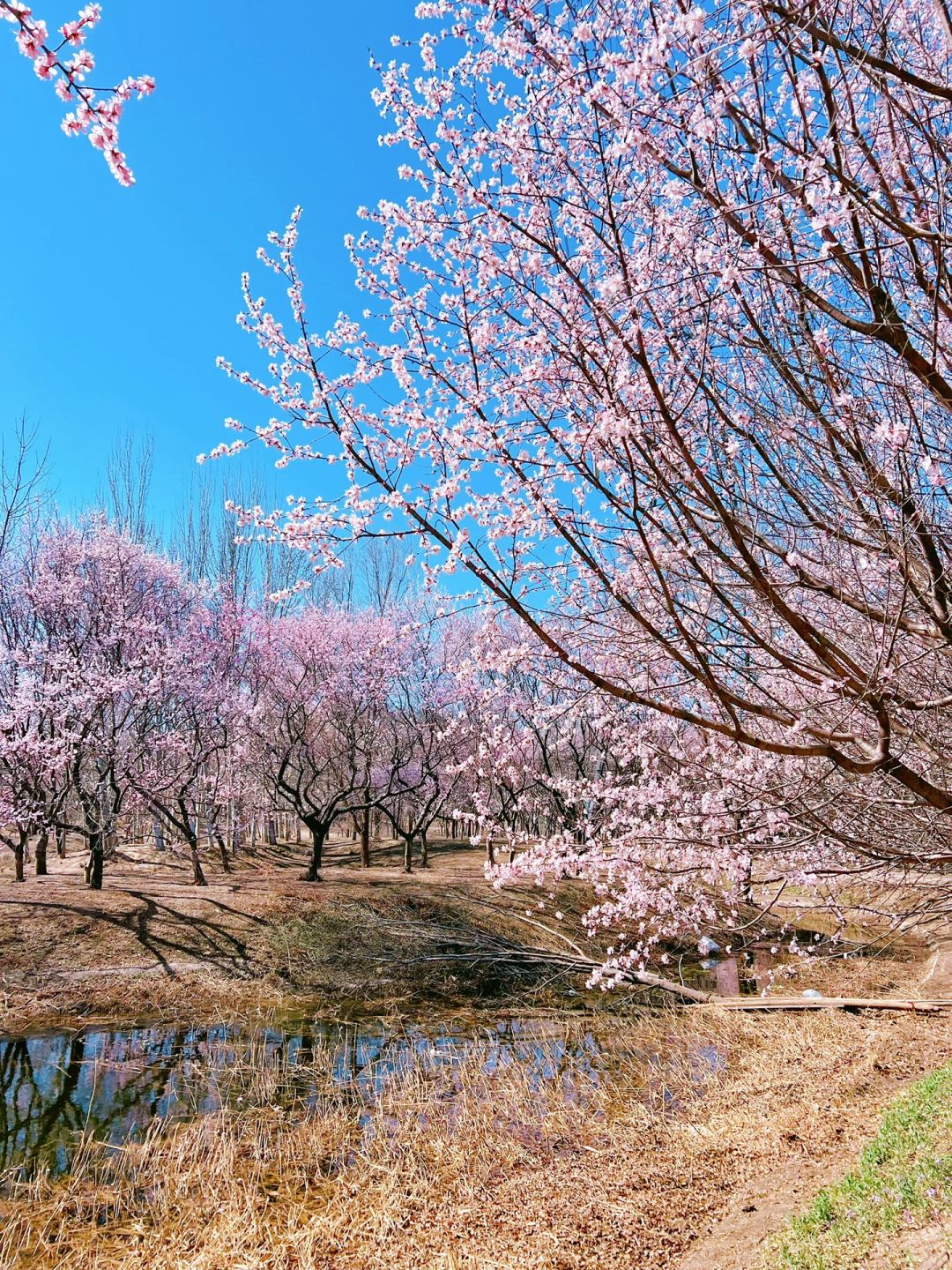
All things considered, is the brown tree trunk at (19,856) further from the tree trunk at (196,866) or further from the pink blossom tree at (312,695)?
the pink blossom tree at (312,695)

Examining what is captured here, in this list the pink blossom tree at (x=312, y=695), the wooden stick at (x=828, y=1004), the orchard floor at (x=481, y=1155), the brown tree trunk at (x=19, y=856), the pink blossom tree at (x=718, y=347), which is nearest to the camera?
the pink blossom tree at (x=718, y=347)

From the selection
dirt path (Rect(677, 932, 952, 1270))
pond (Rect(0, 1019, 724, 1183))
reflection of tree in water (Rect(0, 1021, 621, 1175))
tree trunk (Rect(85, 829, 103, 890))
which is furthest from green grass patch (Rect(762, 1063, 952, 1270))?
tree trunk (Rect(85, 829, 103, 890))

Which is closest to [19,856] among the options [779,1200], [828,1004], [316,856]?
[316,856]

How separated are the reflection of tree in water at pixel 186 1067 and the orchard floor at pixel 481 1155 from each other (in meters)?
0.83

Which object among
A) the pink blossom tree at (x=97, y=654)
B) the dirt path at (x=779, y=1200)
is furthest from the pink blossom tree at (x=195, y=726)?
the dirt path at (x=779, y=1200)

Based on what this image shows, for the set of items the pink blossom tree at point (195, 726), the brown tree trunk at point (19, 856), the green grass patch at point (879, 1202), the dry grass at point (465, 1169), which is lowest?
the dry grass at point (465, 1169)

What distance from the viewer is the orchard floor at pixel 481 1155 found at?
16.6ft

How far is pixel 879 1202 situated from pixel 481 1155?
3.50 metres

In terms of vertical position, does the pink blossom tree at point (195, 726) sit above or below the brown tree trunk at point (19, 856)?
above

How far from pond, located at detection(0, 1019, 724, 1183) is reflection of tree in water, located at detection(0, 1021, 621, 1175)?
0.02 meters

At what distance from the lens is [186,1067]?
8766 millimetres

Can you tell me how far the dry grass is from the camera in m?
5.08

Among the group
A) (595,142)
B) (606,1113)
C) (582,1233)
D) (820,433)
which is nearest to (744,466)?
(820,433)

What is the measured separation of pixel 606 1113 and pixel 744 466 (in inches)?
256
